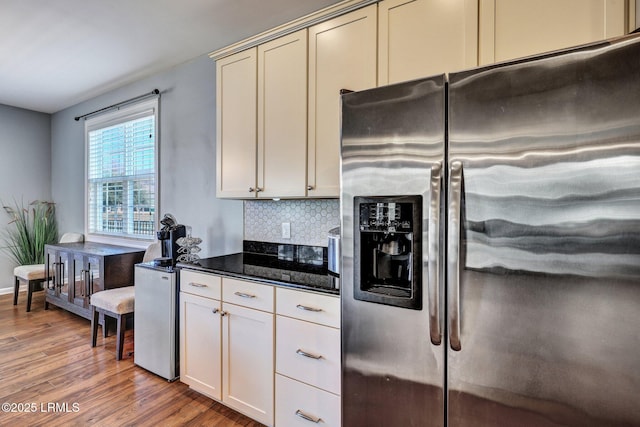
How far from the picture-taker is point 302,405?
5.53 ft

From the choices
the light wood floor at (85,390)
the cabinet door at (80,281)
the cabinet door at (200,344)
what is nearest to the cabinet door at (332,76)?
the cabinet door at (200,344)

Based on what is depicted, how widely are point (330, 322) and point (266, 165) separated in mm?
1162

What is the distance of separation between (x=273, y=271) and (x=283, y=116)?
100cm

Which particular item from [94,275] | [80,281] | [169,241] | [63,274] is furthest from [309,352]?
[63,274]

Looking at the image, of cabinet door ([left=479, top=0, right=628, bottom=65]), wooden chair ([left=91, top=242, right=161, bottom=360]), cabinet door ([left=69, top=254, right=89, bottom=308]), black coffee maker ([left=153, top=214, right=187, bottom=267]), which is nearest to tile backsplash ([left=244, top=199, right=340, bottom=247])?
black coffee maker ([left=153, top=214, right=187, bottom=267])

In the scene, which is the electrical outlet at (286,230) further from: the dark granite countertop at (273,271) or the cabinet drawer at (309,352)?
the cabinet drawer at (309,352)

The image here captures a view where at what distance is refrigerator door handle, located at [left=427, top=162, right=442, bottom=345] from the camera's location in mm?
1192

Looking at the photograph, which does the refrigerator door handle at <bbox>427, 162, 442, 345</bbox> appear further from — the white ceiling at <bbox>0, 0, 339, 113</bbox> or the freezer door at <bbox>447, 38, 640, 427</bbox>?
the white ceiling at <bbox>0, 0, 339, 113</bbox>

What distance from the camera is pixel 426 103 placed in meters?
1.24

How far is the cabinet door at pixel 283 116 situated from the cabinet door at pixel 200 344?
33.2 inches

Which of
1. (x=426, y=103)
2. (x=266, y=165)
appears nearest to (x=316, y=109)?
(x=266, y=165)

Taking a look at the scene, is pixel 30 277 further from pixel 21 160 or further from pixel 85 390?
pixel 85 390

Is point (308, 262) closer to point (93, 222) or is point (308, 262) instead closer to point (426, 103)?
point (426, 103)

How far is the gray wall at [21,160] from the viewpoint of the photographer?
4.63 metres
